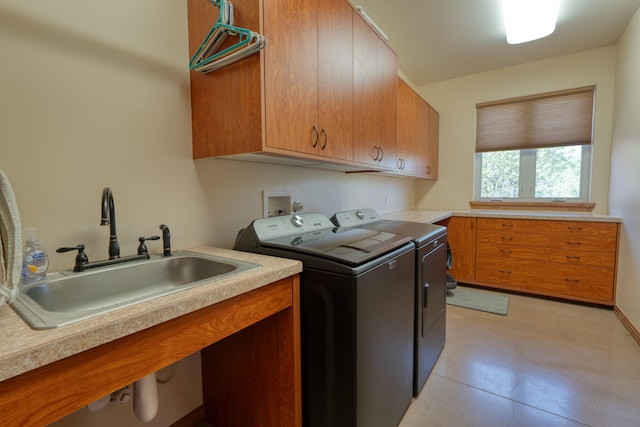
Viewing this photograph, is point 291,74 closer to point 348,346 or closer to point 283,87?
point 283,87

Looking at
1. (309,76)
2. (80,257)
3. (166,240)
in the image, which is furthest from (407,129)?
(80,257)

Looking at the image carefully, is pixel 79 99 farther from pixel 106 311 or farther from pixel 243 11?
pixel 106 311

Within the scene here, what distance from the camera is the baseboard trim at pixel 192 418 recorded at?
1.40 m

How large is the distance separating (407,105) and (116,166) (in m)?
2.56

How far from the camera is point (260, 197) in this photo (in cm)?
174

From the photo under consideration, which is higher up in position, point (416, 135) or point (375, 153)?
point (416, 135)

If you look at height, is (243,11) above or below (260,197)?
above

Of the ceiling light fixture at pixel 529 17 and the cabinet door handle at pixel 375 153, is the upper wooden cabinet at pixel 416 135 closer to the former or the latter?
the cabinet door handle at pixel 375 153

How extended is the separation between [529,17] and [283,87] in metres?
2.21

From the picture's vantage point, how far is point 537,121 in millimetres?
3342

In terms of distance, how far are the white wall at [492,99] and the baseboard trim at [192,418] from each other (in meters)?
3.54

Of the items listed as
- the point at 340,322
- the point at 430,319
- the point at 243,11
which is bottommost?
the point at 430,319

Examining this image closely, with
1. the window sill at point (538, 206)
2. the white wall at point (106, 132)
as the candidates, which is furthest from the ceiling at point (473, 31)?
the white wall at point (106, 132)

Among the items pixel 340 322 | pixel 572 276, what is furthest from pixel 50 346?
pixel 572 276
